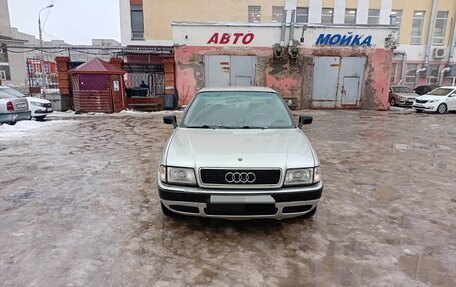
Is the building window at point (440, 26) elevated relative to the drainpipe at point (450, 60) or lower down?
elevated

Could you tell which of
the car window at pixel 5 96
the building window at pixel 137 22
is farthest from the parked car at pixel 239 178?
the building window at pixel 137 22

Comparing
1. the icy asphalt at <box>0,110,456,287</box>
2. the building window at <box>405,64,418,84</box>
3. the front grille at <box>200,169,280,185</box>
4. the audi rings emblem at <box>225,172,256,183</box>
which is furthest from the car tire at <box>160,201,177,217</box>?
the building window at <box>405,64,418,84</box>

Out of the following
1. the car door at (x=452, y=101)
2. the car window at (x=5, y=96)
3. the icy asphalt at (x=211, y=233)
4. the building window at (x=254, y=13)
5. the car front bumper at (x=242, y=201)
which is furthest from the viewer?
the building window at (x=254, y=13)

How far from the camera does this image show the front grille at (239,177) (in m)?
3.07

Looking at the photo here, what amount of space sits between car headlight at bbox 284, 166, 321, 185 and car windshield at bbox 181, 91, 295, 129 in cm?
107

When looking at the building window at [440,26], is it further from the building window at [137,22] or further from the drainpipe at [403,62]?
the building window at [137,22]

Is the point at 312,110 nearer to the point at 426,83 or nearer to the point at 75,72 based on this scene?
the point at 75,72

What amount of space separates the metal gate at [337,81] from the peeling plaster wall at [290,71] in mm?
258

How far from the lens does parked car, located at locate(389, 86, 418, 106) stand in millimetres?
19469

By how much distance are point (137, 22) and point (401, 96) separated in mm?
18565

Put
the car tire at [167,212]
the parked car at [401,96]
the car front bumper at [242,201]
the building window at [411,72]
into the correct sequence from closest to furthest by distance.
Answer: the car front bumper at [242,201] < the car tire at [167,212] < the parked car at [401,96] < the building window at [411,72]

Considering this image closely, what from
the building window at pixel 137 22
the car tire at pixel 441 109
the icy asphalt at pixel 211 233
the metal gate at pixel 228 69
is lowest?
the icy asphalt at pixel 211 233

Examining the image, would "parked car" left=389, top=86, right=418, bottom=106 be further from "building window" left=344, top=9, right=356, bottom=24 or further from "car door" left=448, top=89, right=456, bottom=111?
"building window" left=344, top=9, right=356, bottom=24

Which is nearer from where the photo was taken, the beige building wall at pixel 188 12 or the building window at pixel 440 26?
the beige building wall at pixel 188 12
